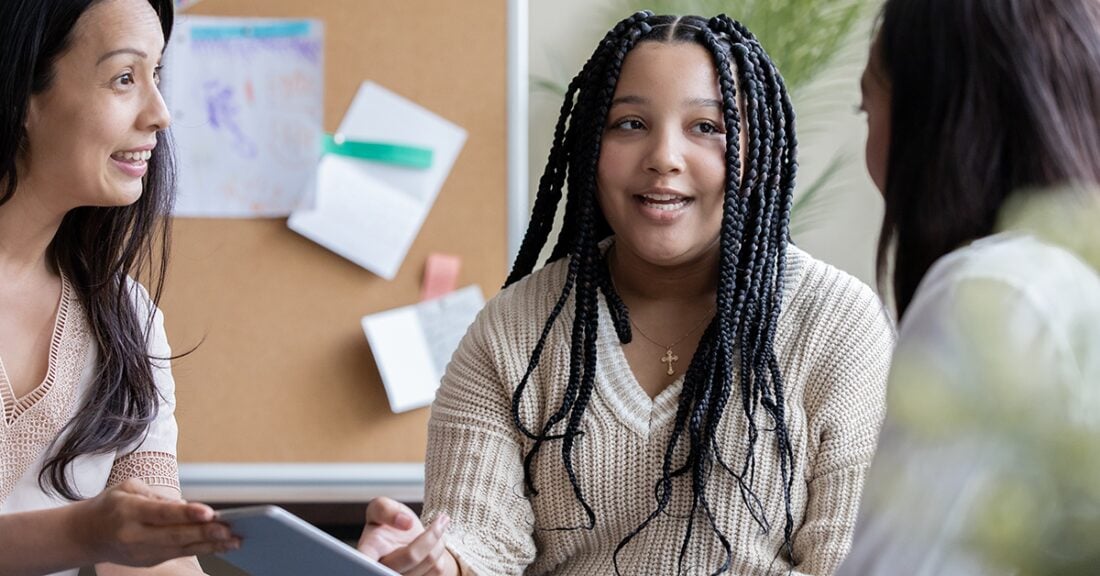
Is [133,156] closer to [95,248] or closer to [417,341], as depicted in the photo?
[95,248]

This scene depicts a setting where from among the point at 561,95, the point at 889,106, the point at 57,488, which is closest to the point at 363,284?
the point at 561,95

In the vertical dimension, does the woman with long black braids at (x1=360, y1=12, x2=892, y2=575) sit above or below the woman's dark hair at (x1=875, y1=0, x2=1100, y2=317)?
below

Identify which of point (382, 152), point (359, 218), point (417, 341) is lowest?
point (417, 341)

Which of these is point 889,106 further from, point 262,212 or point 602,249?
point 262,212

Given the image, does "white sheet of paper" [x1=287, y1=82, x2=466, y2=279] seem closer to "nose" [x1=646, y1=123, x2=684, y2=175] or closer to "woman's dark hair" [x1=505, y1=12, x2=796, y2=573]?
"woman's dark hair" [x1=505, y1=12, x2=796, y2=573]

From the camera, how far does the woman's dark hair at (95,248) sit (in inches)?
55.6

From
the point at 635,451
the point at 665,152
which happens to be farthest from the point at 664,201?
the point at 635,451

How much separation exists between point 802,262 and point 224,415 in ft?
3.95

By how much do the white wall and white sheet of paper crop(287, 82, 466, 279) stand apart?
1.49 ft

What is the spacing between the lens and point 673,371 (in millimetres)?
1491

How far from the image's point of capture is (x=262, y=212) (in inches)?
89.7

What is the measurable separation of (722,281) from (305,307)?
1.06 m

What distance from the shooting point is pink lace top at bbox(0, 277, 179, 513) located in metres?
1.44

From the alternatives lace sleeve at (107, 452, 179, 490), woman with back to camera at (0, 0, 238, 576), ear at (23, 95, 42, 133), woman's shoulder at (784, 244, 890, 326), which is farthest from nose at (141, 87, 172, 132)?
woman's shoulder at (784, 244, 890, 326)
